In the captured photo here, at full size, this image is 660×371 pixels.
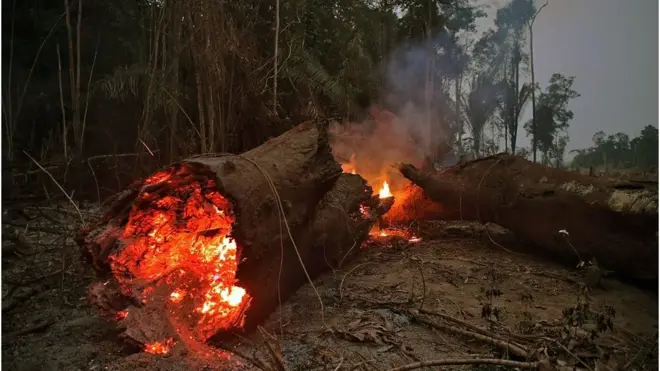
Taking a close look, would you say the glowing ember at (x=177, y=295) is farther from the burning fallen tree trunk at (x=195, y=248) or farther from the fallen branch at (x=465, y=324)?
the fallen branch at (x=465, y=324)

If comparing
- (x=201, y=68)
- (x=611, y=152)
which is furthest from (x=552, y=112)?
(x=201, y=68)

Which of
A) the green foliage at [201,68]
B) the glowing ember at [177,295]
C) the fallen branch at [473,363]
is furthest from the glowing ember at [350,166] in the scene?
the fallen branch at [473,363]

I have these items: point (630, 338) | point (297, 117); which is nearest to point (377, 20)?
point (297, 117)

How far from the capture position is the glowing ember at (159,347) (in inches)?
118

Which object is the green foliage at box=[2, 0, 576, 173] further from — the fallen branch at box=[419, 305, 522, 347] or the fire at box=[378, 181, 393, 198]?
the fallen branch at box=[419, 305, 522, 347]

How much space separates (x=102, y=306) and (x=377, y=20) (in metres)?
15.8

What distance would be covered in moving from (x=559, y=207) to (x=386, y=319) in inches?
126

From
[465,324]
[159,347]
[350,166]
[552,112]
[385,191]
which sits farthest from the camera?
[552,112]

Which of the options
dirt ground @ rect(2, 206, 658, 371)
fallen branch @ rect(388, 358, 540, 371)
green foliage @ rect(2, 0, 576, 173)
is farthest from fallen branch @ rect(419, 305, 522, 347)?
green foliage @ rect(2, 0, 576, 173)

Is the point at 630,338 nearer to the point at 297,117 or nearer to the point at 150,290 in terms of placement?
the point at 150,290

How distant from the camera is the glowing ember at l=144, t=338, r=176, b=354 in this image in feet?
9.83

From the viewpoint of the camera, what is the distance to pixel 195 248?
391 centimetres

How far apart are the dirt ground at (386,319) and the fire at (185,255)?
34cm

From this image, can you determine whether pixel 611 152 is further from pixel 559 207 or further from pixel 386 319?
pixel 386 319
